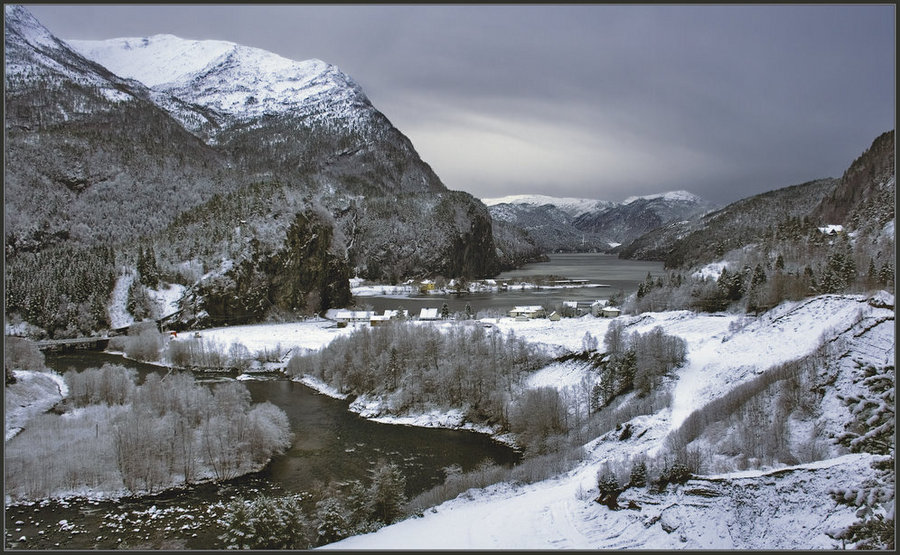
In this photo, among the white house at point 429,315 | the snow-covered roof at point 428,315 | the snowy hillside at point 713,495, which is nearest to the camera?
the snowy hillside at point 713,495

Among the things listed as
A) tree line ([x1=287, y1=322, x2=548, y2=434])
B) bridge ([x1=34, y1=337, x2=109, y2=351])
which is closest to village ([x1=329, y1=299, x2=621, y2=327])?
tree line ([x1=287, y1=322, x2=548, y2=434])

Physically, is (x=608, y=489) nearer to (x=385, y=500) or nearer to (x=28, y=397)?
(x=385, y=500)

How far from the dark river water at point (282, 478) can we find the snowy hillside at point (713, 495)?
399 inches

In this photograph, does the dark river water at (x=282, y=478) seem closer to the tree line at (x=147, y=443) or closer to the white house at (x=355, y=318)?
the tree line at (x=147, y=443)

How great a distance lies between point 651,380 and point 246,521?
33536mm

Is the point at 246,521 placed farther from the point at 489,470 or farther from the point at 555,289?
→ the point at 555,289

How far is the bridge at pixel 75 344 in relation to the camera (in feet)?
275

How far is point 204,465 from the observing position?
3838cm

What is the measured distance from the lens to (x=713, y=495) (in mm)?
21406

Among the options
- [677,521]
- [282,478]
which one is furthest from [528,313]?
[677,521]

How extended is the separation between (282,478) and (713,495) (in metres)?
28.3

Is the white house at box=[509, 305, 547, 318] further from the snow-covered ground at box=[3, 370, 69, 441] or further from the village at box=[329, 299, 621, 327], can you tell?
the snow-covered ground at box=[3, 370, 69, 441]

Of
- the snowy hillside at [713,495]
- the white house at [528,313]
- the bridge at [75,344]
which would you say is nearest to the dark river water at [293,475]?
the snowy hillside at [713,495]

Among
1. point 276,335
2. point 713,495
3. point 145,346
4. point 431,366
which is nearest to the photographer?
point 713,495
